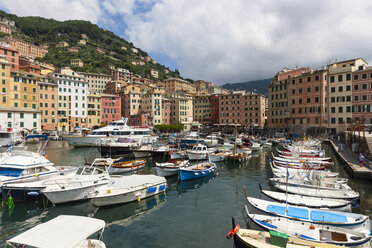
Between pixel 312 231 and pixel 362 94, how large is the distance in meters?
62.8

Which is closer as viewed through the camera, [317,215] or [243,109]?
[317,215]

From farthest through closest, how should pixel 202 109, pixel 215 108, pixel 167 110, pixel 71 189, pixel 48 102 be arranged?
pixel 202 109 < pixel 215 108 < pixel 167 110 < pixel 48 102 < pixel 71 189

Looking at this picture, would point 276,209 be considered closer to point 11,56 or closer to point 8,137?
point 8,137

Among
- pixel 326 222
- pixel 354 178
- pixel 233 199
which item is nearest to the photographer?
pixel 326 222

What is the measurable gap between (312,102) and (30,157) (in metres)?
69.6

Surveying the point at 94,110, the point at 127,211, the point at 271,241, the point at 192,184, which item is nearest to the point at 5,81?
the point at 94,110

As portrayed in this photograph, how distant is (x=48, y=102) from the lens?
7069 cm

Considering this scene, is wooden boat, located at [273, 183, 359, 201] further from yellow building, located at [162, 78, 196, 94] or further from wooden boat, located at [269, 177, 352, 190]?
yellow building, located at [162, 78, 196, 94]

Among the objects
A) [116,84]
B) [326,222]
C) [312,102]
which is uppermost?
[116,84]

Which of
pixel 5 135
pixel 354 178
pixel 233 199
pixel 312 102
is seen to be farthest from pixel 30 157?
pixel 312 102

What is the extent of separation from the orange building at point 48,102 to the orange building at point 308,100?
3134 inches

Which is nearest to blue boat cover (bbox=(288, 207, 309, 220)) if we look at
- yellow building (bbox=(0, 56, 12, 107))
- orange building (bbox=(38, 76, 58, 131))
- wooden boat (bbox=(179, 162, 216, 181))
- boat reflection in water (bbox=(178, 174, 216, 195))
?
boat reflection in water (bbox=(178, 174, 216, 195))

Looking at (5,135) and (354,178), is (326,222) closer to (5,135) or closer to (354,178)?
(354,178)

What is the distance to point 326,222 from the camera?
970cm
